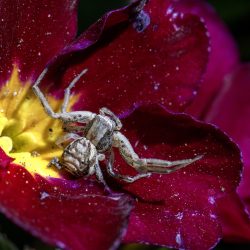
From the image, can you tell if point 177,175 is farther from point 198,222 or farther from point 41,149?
point 41,149

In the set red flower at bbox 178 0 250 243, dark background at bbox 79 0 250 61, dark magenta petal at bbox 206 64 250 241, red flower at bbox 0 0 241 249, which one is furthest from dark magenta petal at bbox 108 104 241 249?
dark background at bbox 79 0 250 61

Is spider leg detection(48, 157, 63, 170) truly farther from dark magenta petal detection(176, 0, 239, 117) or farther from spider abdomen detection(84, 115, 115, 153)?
dark magenta petal detection(176, 0, 239, 117)

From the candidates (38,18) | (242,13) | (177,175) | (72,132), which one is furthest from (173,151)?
(242,13)

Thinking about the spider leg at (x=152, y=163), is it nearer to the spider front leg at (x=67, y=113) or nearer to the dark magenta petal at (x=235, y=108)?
the spider front leg at (x=67, y=113)

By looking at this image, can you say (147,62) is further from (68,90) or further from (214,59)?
(214,59)

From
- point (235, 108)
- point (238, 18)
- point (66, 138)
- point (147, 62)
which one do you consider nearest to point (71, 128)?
point (66, 138)
